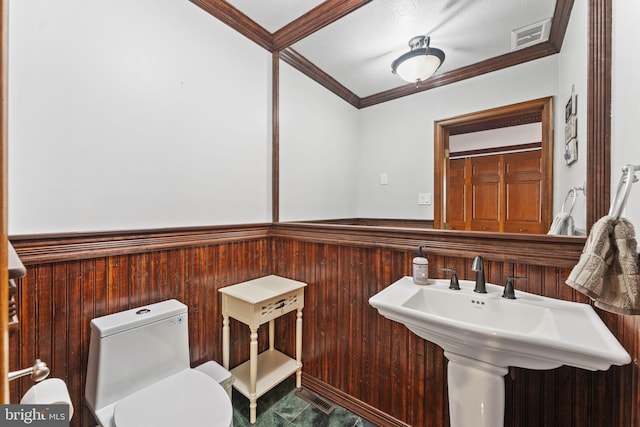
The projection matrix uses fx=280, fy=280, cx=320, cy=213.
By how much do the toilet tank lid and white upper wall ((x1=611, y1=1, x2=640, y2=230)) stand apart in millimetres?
1763

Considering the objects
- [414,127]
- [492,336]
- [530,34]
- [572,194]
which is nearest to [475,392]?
[492,336]

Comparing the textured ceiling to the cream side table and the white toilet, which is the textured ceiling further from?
the white toilet

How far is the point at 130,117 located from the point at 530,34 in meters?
1.84

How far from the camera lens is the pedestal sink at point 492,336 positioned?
0.77 m

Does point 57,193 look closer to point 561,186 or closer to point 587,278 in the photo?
point 587,278

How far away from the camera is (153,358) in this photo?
125 cm

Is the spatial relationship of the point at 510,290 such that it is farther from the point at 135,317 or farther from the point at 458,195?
the point at 135,317

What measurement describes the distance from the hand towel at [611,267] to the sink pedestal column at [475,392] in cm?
45

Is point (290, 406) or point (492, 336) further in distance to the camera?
point (290, 406)

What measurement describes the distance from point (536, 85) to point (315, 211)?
1345mm

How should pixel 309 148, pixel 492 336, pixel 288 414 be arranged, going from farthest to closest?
pixel 309 148 < pixel 288 414 < pixel 492 336

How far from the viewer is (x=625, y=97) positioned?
35.1 inches

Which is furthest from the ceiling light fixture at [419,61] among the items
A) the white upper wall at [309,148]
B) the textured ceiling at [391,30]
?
the white upper wall at [309,148]

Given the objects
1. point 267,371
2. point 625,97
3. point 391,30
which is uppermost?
point 391,30
